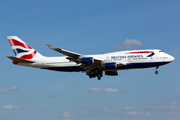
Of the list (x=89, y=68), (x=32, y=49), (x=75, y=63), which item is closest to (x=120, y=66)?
(x=89, y=68)

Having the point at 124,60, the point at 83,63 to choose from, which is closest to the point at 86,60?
the point at 83,63

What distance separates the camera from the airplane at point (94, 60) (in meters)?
44.9

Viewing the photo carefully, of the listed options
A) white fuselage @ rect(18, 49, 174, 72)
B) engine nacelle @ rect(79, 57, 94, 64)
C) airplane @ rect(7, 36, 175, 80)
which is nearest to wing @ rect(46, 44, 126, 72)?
airplane @ rect(7, 36, 175, 80)

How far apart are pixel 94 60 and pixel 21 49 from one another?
1655cm

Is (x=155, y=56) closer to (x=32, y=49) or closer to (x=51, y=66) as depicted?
(x=51, y=66)

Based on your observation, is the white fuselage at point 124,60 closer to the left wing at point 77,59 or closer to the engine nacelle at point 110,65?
the engine nacelle at point 110,65

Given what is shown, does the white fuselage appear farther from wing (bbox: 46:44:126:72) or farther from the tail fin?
the tail fin

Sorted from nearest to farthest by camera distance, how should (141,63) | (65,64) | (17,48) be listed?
(141,63), (65,64), (17,48)

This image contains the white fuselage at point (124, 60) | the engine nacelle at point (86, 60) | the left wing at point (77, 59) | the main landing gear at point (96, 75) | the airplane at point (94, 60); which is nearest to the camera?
the left wing at point (77, 59)

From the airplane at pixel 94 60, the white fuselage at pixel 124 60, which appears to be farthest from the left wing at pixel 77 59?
the white fuselage at pixel 124 60

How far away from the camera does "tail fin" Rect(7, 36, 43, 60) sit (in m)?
50.6

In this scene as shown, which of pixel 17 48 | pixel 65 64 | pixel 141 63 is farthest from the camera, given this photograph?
pixel 17 48

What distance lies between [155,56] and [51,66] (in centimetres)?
2012

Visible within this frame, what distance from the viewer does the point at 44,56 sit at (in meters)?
50.7
